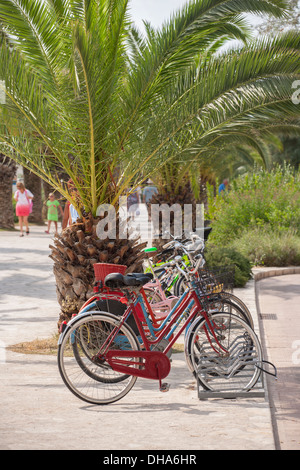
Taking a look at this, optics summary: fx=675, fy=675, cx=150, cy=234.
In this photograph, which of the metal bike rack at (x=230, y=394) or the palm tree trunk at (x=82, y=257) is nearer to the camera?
the metal bike rack at (x=230, y=394)

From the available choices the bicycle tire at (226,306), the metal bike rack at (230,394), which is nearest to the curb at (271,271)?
the bicycle tire at (226,306)

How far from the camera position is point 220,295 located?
18.1ft

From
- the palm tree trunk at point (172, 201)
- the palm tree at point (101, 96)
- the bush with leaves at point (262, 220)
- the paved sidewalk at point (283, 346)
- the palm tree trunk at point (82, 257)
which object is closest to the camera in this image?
the paved sidewalk at point (283, 346)

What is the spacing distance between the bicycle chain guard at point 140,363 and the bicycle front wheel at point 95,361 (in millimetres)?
67

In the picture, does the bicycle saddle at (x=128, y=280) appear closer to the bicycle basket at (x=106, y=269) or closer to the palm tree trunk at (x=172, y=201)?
the bicycle basket at (x=106, y=269)

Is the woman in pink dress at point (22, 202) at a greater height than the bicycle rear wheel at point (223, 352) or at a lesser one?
greater

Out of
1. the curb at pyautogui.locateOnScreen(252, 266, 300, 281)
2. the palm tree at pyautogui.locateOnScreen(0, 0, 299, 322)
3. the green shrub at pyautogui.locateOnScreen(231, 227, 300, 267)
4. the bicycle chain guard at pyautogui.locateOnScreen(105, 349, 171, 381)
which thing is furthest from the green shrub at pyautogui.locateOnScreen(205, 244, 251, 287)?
the bicycle chain guard at pyautogui.locateOnScreen(105, 349, 171, 381)

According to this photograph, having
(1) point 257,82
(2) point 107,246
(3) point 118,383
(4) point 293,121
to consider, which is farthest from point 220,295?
(4) point 293,121

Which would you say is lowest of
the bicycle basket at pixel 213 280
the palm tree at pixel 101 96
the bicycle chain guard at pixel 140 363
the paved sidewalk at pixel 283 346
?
the paved sidewalk at pixel 283 346

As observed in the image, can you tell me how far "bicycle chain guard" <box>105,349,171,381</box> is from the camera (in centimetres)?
509

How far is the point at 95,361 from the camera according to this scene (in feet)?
16.9

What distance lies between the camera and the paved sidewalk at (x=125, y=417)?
13.6 feet

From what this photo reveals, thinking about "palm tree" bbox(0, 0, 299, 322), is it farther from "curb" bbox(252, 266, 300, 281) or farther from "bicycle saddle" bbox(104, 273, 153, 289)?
"curb" bbox(252, 266, 300, 281)

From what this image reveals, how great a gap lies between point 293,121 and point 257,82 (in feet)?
18.5
